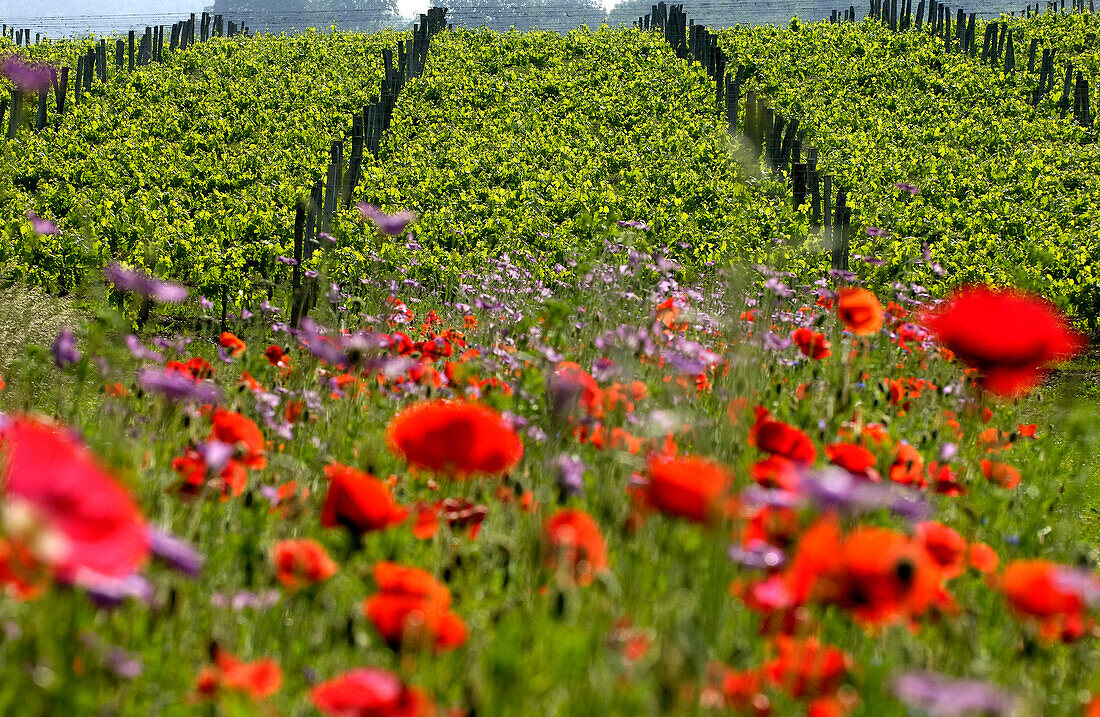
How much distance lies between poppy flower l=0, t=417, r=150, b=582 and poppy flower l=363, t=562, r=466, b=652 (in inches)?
16.2

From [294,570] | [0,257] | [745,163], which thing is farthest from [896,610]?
[0,257]

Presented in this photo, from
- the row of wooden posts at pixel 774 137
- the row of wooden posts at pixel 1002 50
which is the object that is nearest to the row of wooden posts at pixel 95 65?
A: the row of wooden posts at pixel 774 137

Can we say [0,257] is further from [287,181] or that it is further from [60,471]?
[60,471]

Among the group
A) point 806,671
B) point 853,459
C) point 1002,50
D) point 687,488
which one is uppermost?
point 1002,50

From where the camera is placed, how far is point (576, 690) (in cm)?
144

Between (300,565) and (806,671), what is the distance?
774 millimetres

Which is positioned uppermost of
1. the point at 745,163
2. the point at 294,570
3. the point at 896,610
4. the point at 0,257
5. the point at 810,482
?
the point at 745,163

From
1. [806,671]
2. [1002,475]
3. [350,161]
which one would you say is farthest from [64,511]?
[350,161]

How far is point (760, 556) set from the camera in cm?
148

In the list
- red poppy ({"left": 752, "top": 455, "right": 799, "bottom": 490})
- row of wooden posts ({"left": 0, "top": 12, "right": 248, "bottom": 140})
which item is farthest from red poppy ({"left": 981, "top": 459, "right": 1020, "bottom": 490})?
row of wooden posts ({"left": 0, "top": 12, "right": 248, "bottom": 140})

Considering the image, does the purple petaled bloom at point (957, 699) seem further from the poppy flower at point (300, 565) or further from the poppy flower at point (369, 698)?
the poppy flower at point (300, 565)

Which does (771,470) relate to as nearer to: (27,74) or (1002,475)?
(1002,475)

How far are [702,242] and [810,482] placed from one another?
10.1 metres

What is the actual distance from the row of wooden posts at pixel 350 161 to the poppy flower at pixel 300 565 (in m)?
4.26
